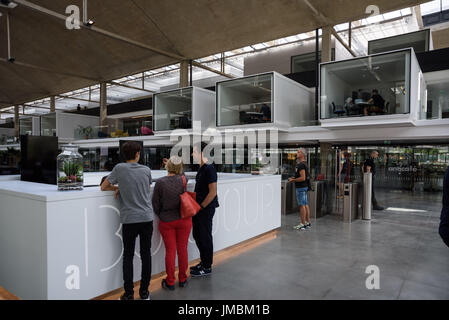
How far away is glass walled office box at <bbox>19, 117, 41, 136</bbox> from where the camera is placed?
20.7m

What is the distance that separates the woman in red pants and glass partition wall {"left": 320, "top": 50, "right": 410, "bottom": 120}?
22.0 feet

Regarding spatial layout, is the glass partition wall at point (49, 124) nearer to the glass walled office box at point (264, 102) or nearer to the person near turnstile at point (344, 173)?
the glass walled office box at point (264, 102)

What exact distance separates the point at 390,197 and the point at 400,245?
8.24m

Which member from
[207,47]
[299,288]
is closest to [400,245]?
[299,288]

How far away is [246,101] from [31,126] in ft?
57.3

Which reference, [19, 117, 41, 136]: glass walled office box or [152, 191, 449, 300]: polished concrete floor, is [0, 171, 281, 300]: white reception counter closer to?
[152, 191, 449, 300]: polished concrete floor

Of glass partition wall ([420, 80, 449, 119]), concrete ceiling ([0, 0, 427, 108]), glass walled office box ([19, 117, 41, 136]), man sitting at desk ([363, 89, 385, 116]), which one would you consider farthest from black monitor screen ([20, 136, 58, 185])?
glass walled office box ([19, 117, 41, 136])

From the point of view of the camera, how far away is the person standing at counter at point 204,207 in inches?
165

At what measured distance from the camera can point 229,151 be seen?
45.1 ft

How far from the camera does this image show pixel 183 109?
516 inches

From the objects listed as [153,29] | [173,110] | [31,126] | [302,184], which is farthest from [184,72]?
[31,126]

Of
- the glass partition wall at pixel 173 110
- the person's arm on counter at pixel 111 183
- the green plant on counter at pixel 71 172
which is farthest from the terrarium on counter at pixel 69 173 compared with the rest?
the glass partition wall at pixel 173 110

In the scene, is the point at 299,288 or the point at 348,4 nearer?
the point at 299,288

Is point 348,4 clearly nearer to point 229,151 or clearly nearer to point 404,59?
point 404,59
